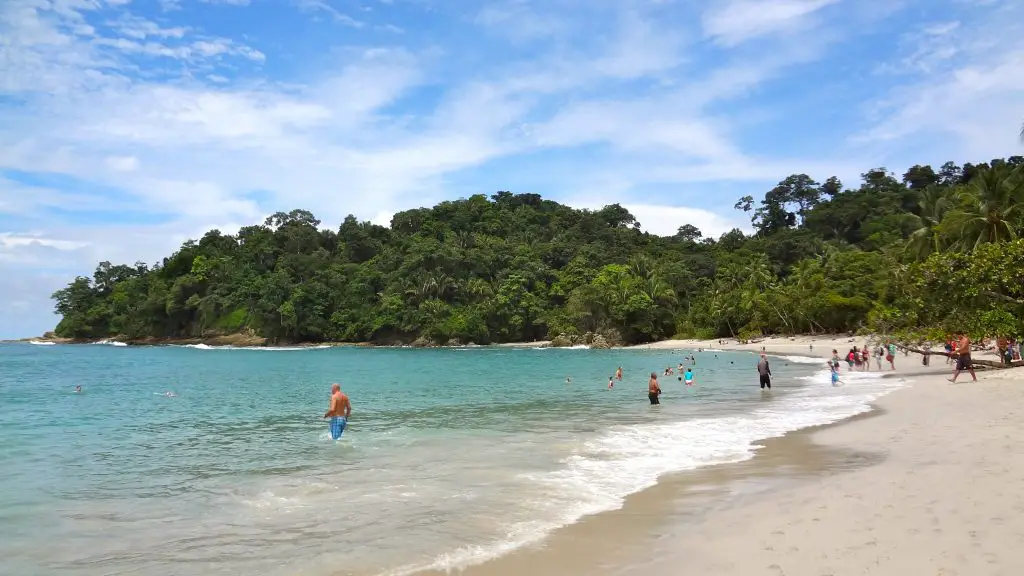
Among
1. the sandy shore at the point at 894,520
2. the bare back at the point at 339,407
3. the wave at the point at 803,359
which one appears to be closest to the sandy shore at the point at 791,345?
the wave at the point at 803,359

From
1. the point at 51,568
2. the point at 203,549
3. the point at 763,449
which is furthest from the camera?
the point at 763,449

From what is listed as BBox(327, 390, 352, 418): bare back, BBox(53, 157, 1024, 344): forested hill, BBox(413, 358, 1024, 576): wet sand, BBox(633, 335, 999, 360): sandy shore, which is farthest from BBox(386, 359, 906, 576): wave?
BBox(53, 157, 1024, 344): forested hill

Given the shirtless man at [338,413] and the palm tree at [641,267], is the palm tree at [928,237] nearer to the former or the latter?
the palm tree at [641,267]

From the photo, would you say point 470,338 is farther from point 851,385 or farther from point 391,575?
point 391,575

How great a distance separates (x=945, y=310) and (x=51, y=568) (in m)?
30.5

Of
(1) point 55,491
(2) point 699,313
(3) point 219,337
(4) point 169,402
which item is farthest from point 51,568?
(3) point 219,337

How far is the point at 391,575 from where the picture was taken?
6.69 metres

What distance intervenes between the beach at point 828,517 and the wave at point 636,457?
1.20 feet

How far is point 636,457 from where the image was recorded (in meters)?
12.8

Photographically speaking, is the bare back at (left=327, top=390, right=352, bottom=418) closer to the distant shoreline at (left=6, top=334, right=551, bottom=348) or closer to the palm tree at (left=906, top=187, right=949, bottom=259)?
the palm tree at (left=906, top=187, right=949, bottom=259)

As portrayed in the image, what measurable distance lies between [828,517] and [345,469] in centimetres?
867

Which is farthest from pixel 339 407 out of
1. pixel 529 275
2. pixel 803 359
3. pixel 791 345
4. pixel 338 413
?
pixel 529 275

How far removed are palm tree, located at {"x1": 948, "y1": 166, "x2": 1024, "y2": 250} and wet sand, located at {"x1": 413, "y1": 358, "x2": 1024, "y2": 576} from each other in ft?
107

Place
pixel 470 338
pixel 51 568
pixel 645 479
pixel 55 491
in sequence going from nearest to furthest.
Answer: pixel 51 568 < pixel 645 479 < pixel 55 491 < pixel 470 338
